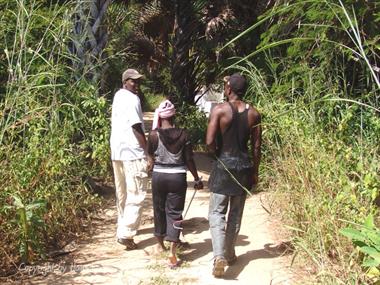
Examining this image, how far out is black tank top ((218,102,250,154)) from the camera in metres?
4.45

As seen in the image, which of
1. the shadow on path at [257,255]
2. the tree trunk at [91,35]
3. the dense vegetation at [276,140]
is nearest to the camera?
the dense vegetation at [276,140]

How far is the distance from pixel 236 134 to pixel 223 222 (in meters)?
0.76

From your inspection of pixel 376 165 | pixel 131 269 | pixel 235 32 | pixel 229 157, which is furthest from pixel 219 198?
pixel 235 32

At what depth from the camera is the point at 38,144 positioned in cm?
521

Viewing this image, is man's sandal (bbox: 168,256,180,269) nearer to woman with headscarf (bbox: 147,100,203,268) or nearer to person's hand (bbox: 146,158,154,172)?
woman with headscarf (bbox: 147,100,203,268)

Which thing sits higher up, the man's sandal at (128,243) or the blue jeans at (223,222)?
the blue jeans at (223,222)

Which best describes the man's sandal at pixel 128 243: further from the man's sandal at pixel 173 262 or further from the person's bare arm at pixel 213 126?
the person's bare arm at pixel 213 126

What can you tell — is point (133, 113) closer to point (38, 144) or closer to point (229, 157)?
point (38, 144)

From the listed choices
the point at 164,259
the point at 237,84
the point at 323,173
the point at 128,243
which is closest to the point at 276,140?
the point at 323,173

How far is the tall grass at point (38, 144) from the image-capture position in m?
4.42

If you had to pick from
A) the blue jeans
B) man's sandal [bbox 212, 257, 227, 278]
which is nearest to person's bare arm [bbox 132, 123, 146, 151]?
the blue jeans

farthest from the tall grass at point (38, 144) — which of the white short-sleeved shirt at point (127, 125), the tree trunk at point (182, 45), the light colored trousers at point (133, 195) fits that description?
the tree trunk at point (182, 45)

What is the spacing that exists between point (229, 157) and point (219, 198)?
0.36 metres

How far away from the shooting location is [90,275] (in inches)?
176
